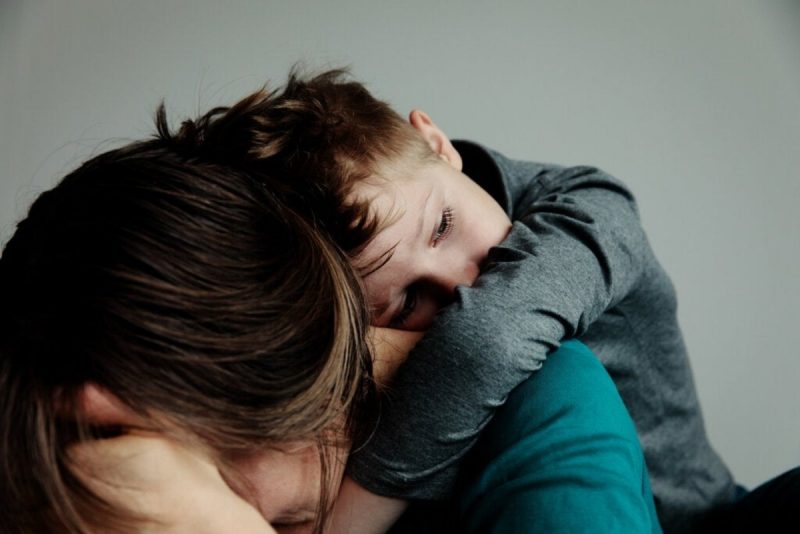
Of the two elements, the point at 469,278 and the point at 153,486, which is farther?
the point at 469,278

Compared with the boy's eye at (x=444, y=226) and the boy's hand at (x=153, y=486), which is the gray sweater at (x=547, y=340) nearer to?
the boy's eye at (x=444, y=226)

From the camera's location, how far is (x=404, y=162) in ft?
2.48

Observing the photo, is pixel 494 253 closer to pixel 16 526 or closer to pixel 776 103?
pixel 16 526

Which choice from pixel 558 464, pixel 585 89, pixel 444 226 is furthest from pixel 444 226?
pixel 585 89

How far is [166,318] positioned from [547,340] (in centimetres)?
32

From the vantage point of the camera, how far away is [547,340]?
642mm

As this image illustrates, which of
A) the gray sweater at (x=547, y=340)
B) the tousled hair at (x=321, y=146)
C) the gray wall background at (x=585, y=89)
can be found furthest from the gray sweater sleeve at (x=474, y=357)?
the gray wall background at (x=585, y=89)

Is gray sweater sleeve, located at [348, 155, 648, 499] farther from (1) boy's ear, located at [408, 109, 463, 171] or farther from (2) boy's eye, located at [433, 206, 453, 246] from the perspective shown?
(1) boy's ear, located at [408, 109, 463, 171]

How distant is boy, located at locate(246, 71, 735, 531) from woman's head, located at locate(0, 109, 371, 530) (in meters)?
0.07

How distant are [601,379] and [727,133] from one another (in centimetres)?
80

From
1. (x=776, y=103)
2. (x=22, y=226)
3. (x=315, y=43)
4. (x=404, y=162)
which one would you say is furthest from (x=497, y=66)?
(x=22, y=226)

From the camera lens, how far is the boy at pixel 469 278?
63 centimetres

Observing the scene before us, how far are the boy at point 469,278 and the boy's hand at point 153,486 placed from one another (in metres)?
0.17

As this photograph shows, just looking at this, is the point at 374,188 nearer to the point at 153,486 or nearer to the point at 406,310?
the point at 406,310
